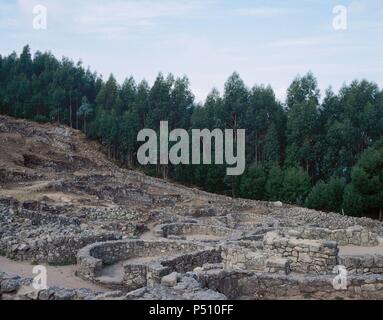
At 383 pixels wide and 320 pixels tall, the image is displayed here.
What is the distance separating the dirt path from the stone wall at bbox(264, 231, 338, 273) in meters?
4.89

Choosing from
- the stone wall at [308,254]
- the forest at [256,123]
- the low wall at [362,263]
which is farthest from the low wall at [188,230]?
the forest at [256,123]

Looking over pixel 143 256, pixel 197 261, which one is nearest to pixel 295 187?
pixel 143 256

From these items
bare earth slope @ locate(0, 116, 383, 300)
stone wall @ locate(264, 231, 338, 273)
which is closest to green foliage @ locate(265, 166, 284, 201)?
bare earth slope @ locate(0, 116, 383, 300)

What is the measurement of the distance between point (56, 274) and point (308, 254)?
7.39 metres

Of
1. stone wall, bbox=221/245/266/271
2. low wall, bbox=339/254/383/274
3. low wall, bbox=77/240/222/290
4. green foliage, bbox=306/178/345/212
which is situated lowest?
green foliage, bbox=306/178/345/212

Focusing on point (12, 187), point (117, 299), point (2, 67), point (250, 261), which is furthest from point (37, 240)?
point (2, 67)

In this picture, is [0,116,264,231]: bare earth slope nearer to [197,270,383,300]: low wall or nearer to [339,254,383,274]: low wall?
[339,254,383,274]: low wall

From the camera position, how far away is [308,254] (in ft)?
36.6

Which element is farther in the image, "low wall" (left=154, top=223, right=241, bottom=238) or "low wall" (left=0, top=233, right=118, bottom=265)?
"low wall" (left=154, top=223, right=241, bottom=238)

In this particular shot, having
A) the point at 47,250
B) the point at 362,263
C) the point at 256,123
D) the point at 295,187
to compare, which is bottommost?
the point at 295,187

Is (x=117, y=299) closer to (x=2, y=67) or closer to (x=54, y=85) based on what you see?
(x=54, y=85)

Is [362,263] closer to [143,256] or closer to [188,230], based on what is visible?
[143,256]

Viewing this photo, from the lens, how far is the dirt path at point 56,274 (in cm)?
1279

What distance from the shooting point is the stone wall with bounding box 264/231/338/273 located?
11.0 m
